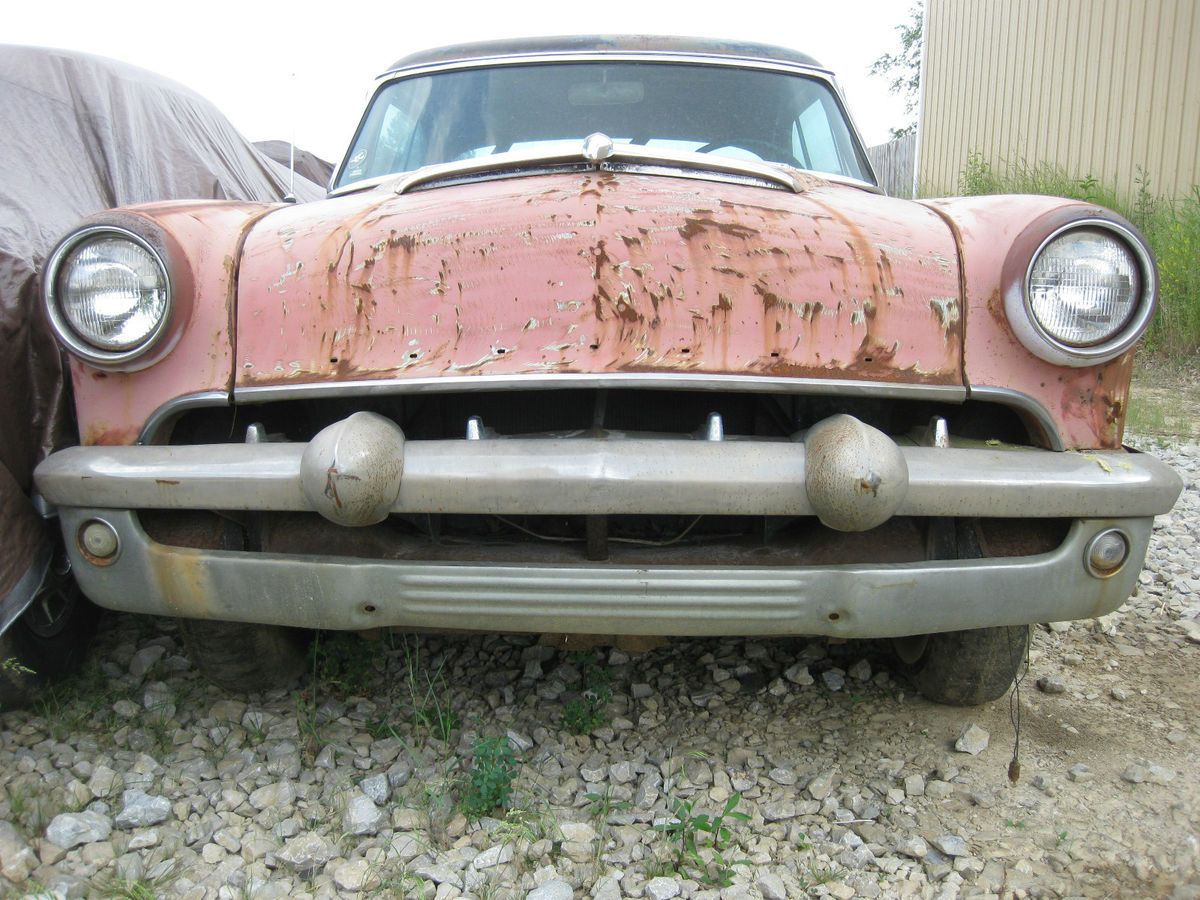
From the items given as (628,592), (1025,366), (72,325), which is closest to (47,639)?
(72,325)

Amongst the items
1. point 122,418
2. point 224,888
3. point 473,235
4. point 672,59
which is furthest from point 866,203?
point 224,888

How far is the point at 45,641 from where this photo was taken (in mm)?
2283

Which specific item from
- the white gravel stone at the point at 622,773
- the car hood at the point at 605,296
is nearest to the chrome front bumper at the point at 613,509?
the car hood at the point at 605,296

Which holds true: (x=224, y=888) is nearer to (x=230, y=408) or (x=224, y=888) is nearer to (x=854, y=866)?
(x=230, y=408)

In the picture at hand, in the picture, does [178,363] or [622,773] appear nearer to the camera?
[178,363]

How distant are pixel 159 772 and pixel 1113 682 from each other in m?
2.51

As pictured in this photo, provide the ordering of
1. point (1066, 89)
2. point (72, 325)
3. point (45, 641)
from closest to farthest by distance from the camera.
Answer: point (72, 325) < point (45, 641) < point (1066, 89)

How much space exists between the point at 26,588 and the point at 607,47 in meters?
2.34

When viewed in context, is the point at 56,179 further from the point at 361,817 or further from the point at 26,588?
the point at 361,817

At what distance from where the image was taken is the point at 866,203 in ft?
6.97

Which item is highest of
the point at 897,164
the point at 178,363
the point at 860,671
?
the point at 897,164

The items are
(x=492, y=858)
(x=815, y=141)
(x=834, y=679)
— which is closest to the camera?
(x=492, y=858)

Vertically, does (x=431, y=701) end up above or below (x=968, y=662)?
below

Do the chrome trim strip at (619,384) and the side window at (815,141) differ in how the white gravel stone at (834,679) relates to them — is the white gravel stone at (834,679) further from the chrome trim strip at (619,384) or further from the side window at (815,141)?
the side window at (815,141)
